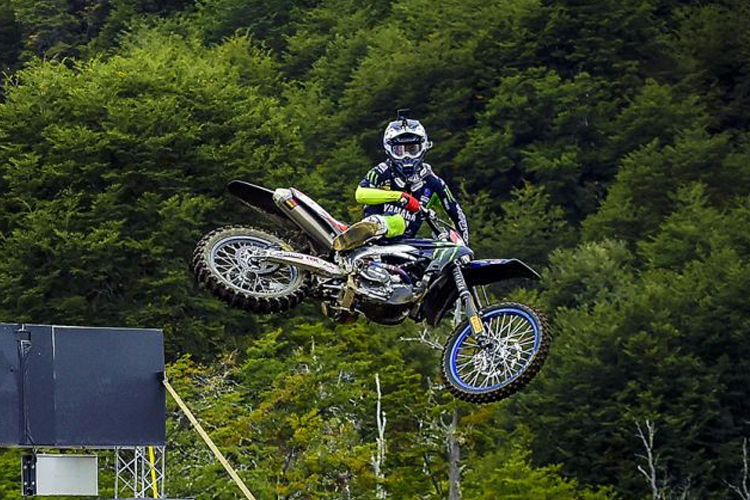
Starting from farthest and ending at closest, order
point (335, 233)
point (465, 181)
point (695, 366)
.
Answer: point (465, 181) < point (695, 366) < point (335, 233)

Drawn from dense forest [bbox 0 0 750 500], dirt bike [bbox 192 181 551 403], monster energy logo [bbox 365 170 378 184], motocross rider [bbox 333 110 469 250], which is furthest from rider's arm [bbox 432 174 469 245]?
dense forest [bbox 0 0 750 500]

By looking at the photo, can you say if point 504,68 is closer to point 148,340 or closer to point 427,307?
point 148,340

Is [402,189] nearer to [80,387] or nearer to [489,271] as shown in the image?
[489,271]

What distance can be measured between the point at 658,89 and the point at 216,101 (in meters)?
53.7

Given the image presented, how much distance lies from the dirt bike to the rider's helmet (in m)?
0.64

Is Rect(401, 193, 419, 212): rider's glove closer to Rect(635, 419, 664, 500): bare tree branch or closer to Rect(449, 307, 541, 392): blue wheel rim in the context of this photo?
Rect(449, 307, 541, 392): blue wheel rim

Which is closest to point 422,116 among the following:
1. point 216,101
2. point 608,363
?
point 608,363

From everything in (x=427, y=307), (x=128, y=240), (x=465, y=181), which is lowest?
(x=427, y=307)

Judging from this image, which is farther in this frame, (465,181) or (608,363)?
(465,181)

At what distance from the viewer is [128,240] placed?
7488 cm

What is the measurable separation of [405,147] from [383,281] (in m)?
1.80

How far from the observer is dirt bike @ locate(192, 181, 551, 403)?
33.7 m

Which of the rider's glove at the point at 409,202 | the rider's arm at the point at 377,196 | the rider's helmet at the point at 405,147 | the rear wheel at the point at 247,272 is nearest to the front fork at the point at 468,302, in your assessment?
the rider's glove at the point at 409,202

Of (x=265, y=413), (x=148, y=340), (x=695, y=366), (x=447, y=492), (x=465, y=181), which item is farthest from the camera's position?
(x=465, y=181)
